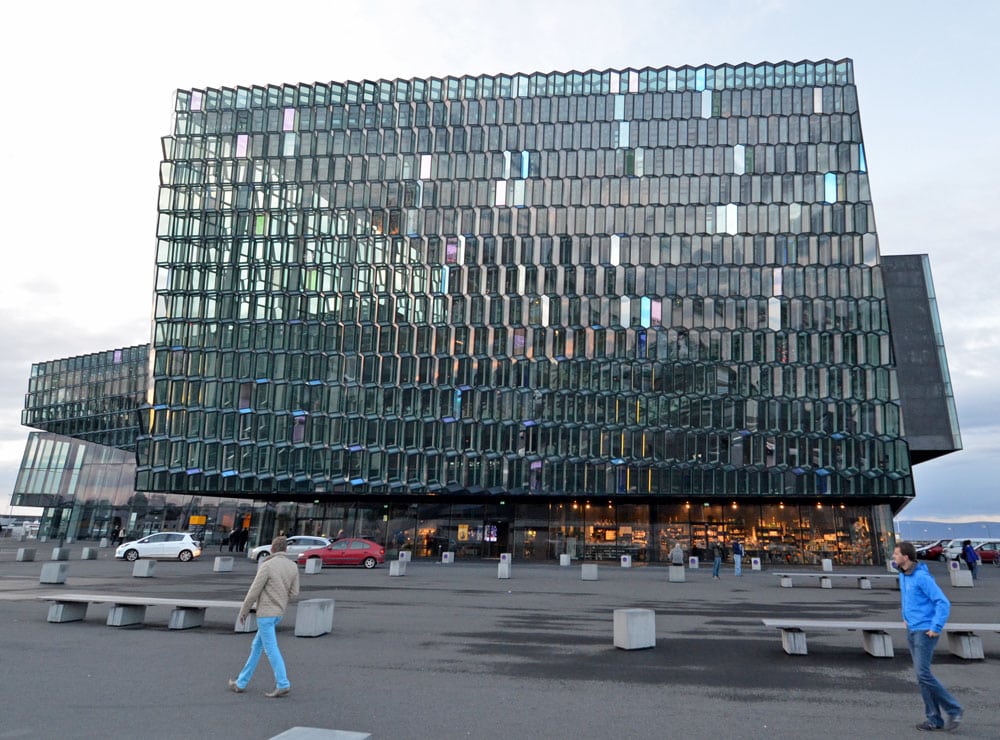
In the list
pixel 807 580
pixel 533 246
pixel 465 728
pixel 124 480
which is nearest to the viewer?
pixel 465 728

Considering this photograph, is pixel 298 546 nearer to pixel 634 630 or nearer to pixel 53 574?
pixel 53 574

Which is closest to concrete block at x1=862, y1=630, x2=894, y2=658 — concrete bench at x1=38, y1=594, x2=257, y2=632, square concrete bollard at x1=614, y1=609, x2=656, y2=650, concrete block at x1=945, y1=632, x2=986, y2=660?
concrete block at x1=945, y1=632, x2=986, y2=660

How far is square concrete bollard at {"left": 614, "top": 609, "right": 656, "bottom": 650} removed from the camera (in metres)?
13.7

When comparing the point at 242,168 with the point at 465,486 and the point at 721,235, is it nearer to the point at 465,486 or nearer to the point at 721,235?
the point at 465,486

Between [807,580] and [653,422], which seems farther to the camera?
[653,422]

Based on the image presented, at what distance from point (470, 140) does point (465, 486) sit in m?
26.6

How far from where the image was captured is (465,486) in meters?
58.3

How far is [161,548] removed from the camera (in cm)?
4369

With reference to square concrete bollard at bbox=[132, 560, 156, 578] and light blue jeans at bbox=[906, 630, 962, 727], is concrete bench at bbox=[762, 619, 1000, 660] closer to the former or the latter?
light blue jeans at bbox=[906, 630, 962, 727]

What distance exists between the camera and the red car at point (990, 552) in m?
57.1

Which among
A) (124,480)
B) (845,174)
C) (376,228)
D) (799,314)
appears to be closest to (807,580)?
(799,314)

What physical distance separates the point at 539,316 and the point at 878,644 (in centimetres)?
4795

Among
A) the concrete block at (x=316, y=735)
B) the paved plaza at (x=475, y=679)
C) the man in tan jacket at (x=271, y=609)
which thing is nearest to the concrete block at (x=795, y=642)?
the paved plaza at (x=475, y=679)

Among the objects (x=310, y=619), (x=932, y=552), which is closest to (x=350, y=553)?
(x=310, y=619)
